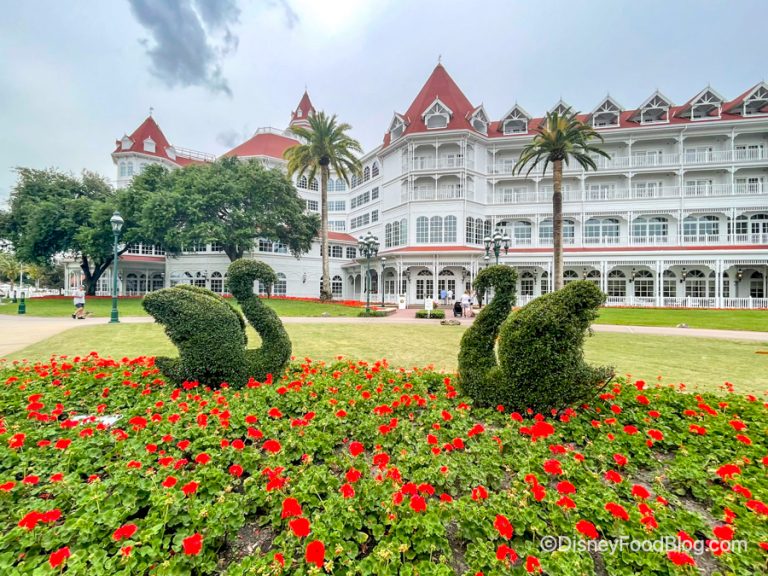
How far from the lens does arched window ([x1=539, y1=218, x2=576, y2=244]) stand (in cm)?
3161

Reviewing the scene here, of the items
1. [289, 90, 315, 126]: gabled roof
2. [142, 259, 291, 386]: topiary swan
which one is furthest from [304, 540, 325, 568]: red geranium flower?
[289, 90, 315, 126]: gabled roof

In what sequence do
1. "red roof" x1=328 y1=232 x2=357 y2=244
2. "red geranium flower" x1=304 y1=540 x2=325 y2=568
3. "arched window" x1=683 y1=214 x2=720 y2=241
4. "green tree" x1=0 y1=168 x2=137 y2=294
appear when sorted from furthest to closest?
"red roof" x1=328 y1=232 x2=357 y2=244 < "arched window" x1=683 y1=214 x2=720 y2=241 < "green tree" x1=0 y1=168 x2=137 y2=294 < "red geranium flower" x1=304 y1=540 x2=325 y2=568

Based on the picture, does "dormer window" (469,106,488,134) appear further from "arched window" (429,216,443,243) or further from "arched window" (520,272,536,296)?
"arched window" (520,272,536,296)

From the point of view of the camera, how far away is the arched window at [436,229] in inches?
1187

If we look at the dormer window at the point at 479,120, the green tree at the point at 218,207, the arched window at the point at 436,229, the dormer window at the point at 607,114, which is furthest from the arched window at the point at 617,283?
the green tree at the point at 218,207

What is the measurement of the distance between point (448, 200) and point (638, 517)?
29476 mm

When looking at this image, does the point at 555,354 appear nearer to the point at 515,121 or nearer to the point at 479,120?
the point at 479,120

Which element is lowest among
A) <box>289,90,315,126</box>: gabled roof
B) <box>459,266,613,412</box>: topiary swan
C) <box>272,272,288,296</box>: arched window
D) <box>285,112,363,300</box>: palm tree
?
<box>459,266,613,412</box>: topiary swan

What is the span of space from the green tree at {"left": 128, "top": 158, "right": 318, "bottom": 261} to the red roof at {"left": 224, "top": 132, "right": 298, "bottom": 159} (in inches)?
390

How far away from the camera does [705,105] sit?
97.7ft

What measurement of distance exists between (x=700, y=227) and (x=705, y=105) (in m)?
10.6

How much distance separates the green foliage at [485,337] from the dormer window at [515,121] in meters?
32.9

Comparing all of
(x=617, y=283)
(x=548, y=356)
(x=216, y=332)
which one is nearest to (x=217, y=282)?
(x=216, y=332)

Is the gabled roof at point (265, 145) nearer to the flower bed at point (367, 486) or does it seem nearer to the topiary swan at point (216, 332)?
the topiary swan at point (216, 332)
